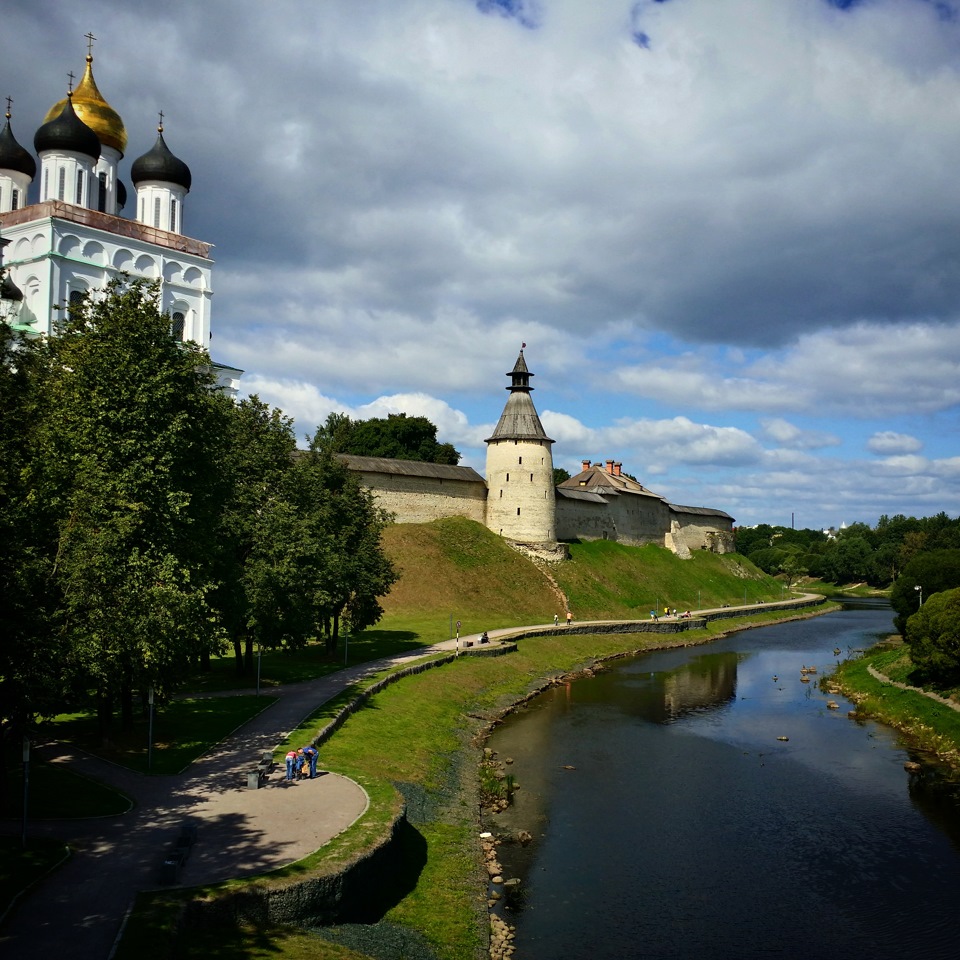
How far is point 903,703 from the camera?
3203cm

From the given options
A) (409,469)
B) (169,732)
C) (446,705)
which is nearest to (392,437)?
(409,469)

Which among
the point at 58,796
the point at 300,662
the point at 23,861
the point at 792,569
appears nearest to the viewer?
the point at 23,861

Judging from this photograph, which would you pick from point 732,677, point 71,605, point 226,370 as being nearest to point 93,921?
point 71,605

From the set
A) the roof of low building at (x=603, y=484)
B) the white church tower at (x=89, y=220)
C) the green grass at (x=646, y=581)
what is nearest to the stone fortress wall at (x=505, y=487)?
the green grass at (x=646, y=581)

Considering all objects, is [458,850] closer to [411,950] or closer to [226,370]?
[411,950]

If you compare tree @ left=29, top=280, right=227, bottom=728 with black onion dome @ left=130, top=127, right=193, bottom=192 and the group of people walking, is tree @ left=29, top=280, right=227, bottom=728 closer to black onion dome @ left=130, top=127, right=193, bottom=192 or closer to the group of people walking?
the group of people walking

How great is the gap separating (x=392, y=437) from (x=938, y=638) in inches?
1968

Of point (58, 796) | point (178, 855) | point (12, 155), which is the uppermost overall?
point (12, 155)

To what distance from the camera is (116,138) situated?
5256cm

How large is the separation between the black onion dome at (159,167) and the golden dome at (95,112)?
2.16m

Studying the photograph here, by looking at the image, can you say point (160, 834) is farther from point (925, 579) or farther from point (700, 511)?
point (700, 511)

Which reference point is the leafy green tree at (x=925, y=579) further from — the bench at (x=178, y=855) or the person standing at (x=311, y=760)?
the bench at (x=178, y=855)

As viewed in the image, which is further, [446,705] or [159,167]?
[159,167]

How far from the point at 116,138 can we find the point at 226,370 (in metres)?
14.8
